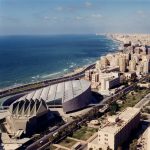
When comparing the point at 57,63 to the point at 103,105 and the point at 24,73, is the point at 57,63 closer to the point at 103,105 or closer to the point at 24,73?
the point at 24,73

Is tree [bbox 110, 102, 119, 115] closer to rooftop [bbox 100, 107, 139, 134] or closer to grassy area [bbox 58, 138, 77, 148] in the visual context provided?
rooftop [bbox 100, 107, 139, 134]

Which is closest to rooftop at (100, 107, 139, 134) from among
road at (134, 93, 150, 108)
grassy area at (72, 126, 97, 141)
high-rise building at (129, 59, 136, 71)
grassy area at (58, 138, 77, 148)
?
grassy area at (72, 126, 97, 141)

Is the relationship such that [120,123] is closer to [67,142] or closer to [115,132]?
[115,132]

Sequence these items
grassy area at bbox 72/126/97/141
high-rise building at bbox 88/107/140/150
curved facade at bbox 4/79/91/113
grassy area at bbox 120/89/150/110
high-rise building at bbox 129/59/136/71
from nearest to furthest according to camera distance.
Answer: high-rise building at bbox 88/107/140/150 → grassy area at bbox 72/126/97/141 → curved facade at bbox 4/79/91/113 → grassy area at bbox 120/89/150/110 → high-rise building at bbox 129/59/136/71

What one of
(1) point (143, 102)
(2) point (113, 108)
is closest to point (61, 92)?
(2) point (113, 108)

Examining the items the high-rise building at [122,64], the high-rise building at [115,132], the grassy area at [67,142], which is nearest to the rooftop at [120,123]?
the high-rise building at [115,132]

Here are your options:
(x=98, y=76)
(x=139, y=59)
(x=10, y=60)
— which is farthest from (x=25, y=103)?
(x=10, y=60)

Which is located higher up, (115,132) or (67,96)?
(67,96)
